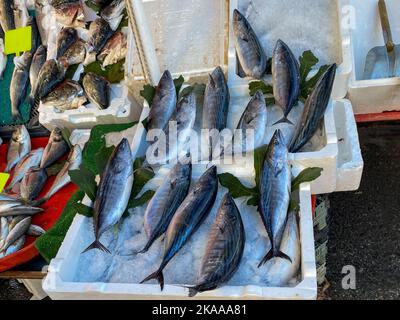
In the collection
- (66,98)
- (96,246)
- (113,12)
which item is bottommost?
(96,246)

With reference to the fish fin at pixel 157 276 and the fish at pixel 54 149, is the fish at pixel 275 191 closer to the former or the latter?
the fish fin at pixel 157 276

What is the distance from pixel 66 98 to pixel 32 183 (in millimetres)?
569

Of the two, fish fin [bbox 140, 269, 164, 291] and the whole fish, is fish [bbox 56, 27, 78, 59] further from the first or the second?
fish fin [bbox 140, 269, 164, 291]

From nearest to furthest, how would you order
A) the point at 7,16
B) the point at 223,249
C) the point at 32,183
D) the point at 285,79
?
the point at 223,249 → the point at 285,79 → the point at 32,183 → the point at 7,16

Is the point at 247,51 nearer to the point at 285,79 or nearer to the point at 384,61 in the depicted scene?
the point at 285,79

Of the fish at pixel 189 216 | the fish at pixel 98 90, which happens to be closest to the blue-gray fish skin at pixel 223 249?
the fish at pixel 189 216

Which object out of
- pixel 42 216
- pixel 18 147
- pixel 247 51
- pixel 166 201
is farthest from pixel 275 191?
pixel 18 147

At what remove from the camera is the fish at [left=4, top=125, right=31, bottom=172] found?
2982 mm

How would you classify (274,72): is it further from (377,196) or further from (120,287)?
(377,196)

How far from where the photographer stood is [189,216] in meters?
1.82

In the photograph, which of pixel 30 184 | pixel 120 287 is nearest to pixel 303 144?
pixel 120 287

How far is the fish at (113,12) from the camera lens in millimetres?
3122

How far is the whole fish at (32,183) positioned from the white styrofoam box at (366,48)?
1.91m

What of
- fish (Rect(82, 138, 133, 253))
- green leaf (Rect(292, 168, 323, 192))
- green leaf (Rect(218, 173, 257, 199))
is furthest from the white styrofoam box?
fish (Rect(82, 138, 133, 253))
